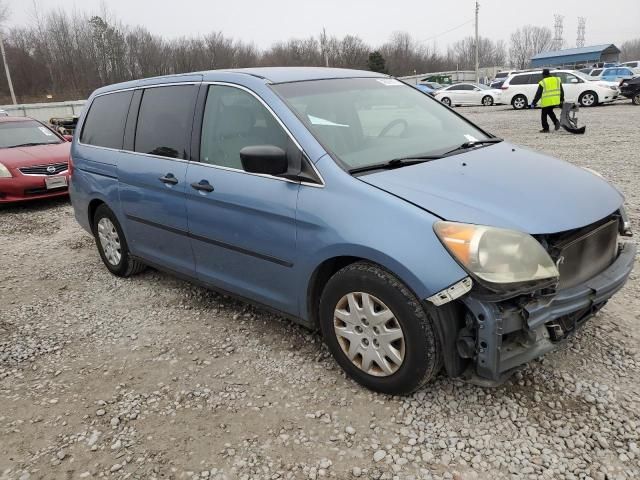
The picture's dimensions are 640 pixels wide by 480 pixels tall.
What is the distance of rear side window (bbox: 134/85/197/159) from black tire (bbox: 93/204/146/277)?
836 mm

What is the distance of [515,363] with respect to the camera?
2439mm

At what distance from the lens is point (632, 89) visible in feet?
68.8

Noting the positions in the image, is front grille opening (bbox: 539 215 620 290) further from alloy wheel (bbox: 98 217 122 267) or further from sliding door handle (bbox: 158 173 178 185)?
alloy wheel (bbox: 98 217 122 267)

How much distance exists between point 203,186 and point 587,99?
22.3 meters

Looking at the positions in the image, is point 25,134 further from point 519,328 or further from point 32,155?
point 519,328

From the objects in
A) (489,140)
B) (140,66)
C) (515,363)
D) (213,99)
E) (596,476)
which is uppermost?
(140,66)

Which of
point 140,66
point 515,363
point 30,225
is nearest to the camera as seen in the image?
point 515,363

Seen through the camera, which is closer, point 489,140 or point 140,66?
point 489,140

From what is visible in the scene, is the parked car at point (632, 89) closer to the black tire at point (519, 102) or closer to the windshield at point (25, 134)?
the black tire at point (519, 102)

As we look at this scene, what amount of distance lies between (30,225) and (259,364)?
221 inches

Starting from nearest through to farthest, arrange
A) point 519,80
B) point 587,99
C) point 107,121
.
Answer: point 107,121 → point 587,99 → point 519,80

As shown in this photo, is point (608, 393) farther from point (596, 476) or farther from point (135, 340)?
point (135, 340)

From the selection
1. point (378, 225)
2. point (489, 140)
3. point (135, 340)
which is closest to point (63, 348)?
point (135, 340)

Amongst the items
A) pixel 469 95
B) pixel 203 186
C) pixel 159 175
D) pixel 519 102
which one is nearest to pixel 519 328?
pixel 203 186
